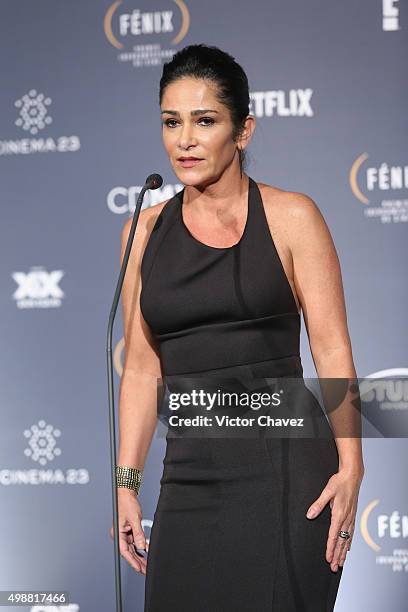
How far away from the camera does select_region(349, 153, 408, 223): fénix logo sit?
10.0ft

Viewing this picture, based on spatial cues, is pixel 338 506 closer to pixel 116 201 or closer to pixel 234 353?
pixel 234 353

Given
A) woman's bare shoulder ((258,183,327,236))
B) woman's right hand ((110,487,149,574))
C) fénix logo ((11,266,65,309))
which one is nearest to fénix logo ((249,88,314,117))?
fénix logo ((11,266,65,309))

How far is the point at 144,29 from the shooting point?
326cm

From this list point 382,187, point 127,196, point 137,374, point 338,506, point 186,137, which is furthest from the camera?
point 127,196

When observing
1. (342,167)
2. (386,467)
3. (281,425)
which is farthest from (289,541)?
(342,167)

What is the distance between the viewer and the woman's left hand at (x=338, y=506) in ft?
5.54

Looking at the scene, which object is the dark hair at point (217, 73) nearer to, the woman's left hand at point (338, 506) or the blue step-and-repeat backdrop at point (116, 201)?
the woman's left hand at point (338, 506)

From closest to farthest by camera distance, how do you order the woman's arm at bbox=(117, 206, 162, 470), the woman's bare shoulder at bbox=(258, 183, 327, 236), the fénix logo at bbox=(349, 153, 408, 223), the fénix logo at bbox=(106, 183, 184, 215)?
the woman's bare shoulder at bbox=(258, 183, 327, 236) → the woman's arm at bbox=(117, 206, 162, 470) → the fénix logo at bbox=(349, 153, 408, 223) → the fénix logo at bbox=(106, 183, 184, 215)

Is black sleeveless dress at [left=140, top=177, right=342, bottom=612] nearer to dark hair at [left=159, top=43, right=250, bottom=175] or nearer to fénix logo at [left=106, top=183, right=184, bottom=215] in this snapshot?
dark hair at [left=159, top=43, right=250, bottom=175]

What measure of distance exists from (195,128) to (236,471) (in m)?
0.63

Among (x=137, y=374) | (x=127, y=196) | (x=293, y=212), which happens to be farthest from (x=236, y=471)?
(x=127, y=196)

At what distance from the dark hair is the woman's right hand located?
72cm

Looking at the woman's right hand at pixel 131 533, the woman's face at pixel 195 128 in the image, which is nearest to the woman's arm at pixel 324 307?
the woman's face at pixel 195 128

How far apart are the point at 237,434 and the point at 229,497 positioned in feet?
0.37
